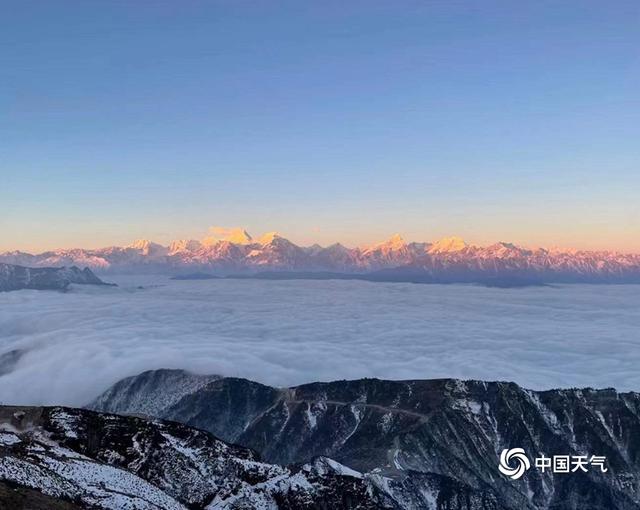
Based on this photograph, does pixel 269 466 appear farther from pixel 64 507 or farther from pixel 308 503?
pixel 64 507

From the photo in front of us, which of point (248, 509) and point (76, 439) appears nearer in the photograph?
point (248, 509)

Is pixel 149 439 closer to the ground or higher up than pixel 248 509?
higher up

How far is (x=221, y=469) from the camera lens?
13575 cm

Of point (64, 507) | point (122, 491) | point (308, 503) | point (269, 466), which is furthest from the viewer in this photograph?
point (269, 466)

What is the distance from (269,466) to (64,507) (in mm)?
60218

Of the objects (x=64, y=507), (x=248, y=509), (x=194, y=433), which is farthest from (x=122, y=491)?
(x=194, y=433)

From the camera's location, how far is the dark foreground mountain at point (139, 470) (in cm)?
10325

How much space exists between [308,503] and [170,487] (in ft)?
102

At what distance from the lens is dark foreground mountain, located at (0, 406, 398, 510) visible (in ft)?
339

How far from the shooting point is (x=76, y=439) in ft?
446

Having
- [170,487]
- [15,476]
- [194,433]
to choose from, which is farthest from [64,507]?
[194,433]

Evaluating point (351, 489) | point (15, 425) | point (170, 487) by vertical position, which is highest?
point (15, 425)

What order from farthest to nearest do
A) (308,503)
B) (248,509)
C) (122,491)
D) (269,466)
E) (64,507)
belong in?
(269,466)
(308,503)
(248,509)
(122,491)
(64,507)

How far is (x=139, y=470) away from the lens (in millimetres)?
129875
